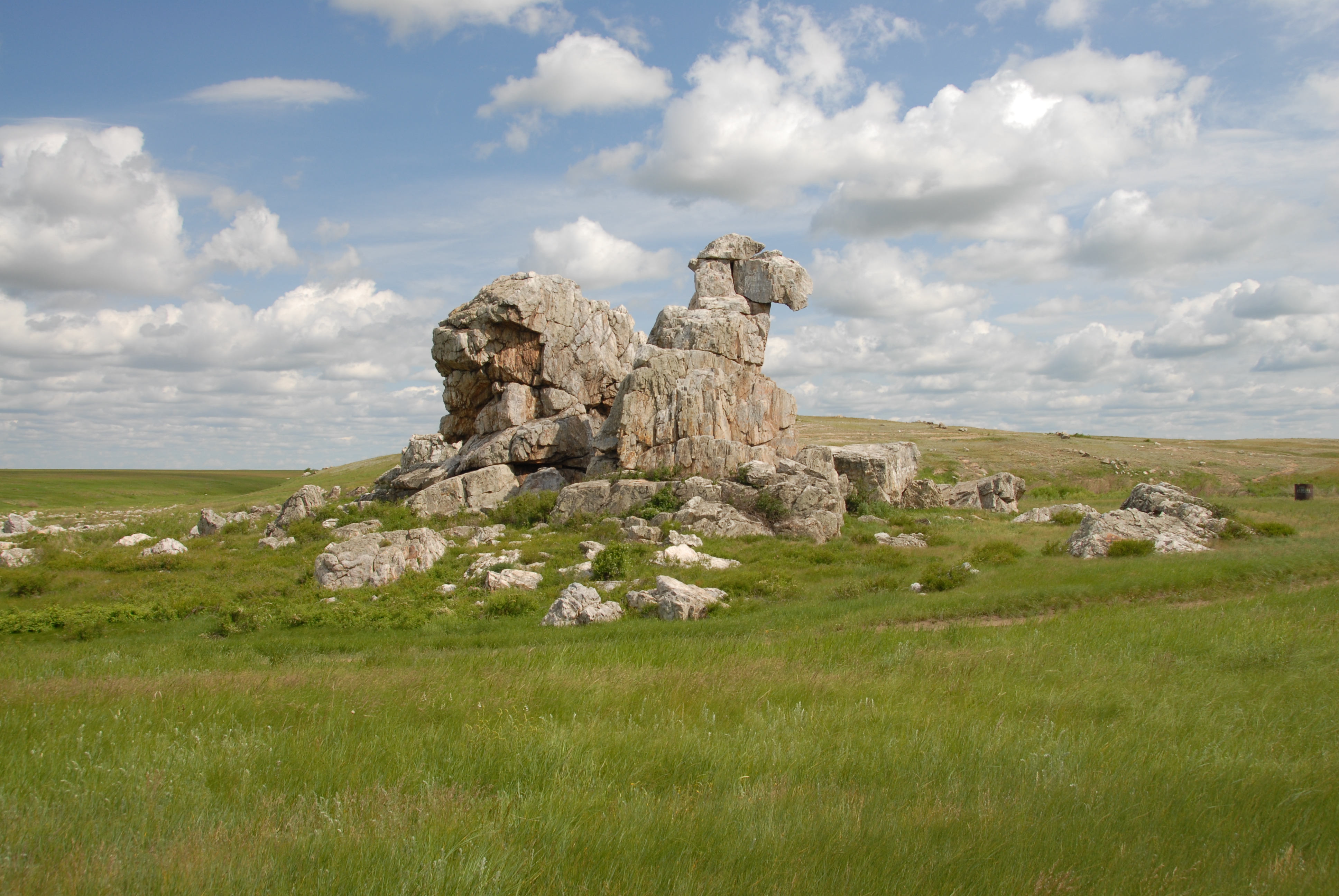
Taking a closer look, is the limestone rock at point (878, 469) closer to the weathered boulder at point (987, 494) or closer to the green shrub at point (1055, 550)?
the weathered boulder at point (987, 494)

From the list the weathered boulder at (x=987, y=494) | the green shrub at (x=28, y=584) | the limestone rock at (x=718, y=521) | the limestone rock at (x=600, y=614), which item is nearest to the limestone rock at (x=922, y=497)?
the weathered boulder at (x=987, y=494)

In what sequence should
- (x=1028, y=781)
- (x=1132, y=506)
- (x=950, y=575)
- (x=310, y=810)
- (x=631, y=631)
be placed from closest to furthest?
(x=310, y=810), (x=1028, y=781), (x=631, y=631), (x=950, y=575), (x=1132, y=506)

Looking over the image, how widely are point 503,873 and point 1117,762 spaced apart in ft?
20.0

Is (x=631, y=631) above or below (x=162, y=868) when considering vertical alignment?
below

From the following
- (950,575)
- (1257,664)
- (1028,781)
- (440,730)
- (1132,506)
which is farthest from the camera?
(1132,506)

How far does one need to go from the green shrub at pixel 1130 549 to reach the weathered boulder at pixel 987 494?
69.5 ft

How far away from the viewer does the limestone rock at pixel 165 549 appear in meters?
33.3

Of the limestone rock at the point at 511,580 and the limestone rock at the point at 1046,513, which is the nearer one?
the limestone rock at the point at 511,580

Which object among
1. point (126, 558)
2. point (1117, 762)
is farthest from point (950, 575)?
point (126, 558)

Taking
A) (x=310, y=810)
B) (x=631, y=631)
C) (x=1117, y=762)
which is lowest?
(x=631, y=631)

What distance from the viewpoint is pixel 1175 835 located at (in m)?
5.82

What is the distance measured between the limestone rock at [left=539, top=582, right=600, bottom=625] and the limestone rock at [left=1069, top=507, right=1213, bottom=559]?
678 inches

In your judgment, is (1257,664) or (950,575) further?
(950,575)

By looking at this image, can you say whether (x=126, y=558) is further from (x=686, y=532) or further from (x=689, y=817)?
(x=689, y=817)
